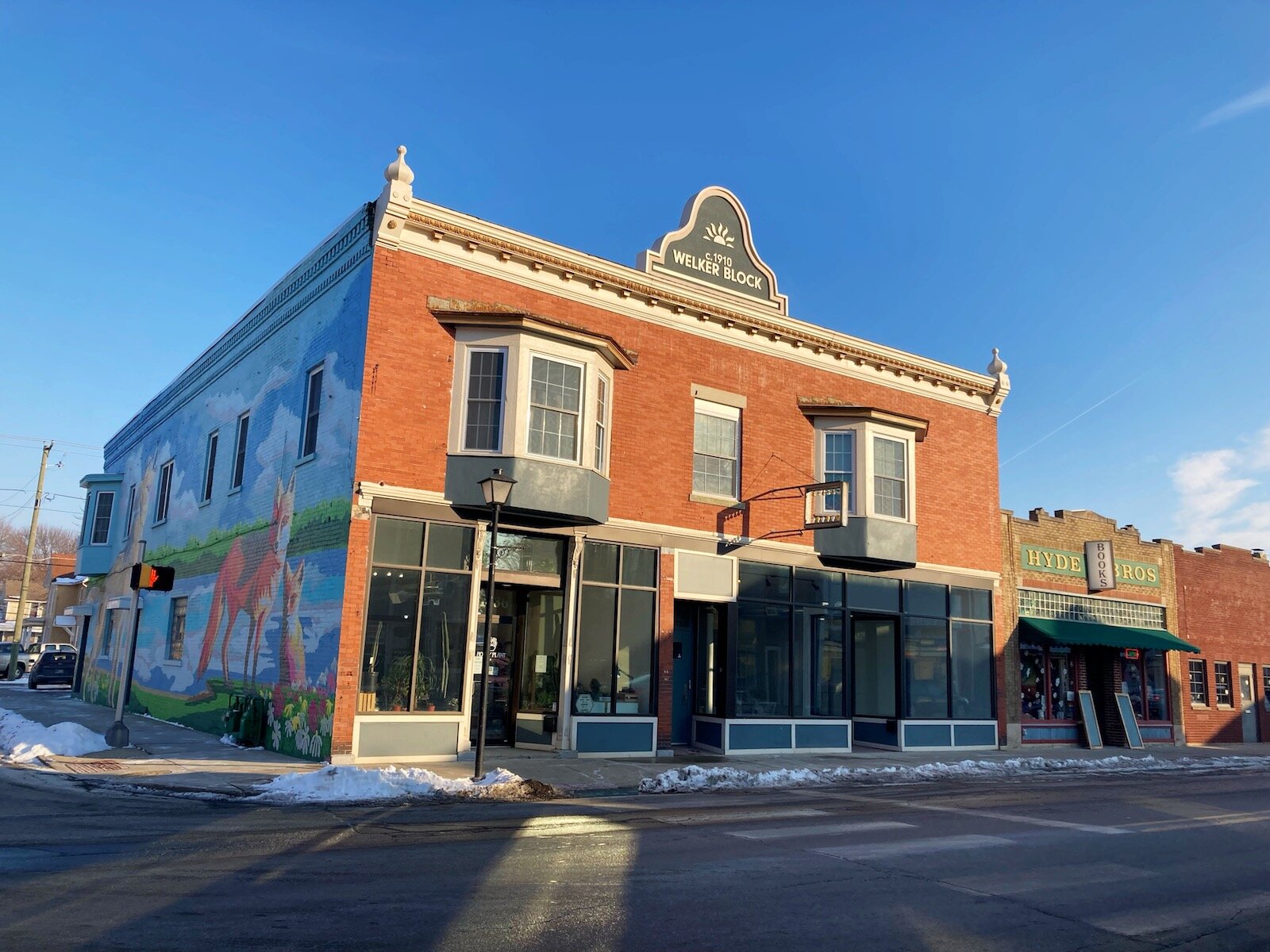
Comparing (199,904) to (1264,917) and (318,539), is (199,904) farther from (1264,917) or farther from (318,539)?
(318,539)

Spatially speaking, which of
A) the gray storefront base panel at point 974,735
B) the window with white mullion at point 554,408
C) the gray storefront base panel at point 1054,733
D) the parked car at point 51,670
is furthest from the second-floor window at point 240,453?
the parked car at point 51,670

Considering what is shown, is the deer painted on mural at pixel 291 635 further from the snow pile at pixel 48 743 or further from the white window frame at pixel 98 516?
the white window frame at pixel 98 516

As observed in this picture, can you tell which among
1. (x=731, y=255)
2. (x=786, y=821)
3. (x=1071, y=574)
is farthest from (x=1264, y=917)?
(x=1071, y=574)

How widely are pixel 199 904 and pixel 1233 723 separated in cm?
3086

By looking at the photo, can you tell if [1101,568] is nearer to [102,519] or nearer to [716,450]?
[716,450]

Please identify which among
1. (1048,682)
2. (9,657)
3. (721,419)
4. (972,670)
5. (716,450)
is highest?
(721,419)

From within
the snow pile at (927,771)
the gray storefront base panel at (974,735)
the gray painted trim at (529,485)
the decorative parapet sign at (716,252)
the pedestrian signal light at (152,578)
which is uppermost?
the decorative parapet sign at (716,252)

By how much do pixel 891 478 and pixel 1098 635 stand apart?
27.4 ft

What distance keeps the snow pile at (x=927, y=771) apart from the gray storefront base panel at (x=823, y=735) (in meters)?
2.19

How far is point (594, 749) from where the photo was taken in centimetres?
1647

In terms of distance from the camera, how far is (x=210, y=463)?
71.9 feet

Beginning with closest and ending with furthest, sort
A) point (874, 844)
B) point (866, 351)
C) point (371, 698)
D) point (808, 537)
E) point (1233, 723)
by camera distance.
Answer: point (874, 844), point (371, 698), point (808, 537), point (866, 351), point (1233, 723)

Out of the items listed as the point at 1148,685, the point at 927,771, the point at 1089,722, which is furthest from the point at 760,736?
the point at 1148,685

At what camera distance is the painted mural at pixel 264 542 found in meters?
15.1
